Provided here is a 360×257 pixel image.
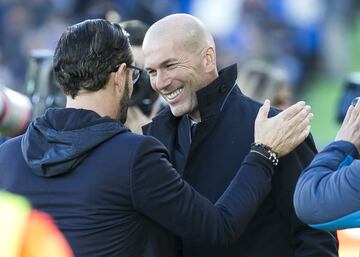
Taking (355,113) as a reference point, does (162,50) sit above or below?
below

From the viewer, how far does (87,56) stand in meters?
3.20

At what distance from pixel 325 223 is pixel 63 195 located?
31.9 inches

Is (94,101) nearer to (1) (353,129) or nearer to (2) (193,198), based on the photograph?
(2) (193,198)

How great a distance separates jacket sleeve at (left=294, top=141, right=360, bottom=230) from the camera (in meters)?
2.86

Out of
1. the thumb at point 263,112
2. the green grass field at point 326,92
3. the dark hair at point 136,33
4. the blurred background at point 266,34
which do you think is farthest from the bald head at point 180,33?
the green grass field at point 326,92

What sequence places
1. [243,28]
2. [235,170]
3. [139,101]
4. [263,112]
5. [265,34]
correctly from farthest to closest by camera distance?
[265,34]
[243,28]
[139,101]
[235,170]
[263,112]

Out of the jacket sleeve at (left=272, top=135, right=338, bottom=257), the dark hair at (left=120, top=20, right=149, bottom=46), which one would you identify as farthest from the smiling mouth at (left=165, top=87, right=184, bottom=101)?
the dark hair at (left=120, top=20, right=149, bottom=46)

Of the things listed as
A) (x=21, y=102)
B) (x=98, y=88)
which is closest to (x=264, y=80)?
(x=21, y=102)

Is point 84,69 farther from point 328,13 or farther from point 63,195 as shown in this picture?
point 328,13

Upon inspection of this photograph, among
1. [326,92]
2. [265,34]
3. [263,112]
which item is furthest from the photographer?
[326,92]

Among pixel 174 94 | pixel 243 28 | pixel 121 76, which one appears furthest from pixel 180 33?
pixel 243 28

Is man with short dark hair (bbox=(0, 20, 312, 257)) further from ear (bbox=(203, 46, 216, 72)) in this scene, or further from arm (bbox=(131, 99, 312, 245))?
ear (bbox=(203, 46, 216, 72))

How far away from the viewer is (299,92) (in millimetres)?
13109

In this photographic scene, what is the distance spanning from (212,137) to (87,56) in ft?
2.26
